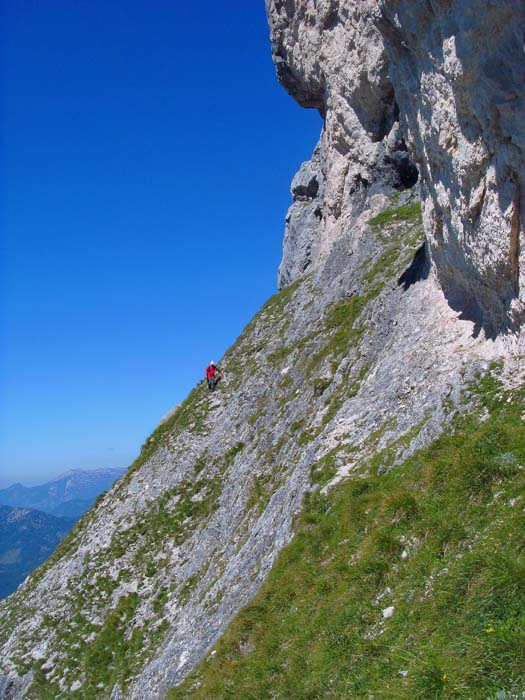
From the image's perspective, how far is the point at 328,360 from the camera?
26.4m

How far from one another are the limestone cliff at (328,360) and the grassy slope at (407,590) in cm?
180

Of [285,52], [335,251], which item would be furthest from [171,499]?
[285,52]

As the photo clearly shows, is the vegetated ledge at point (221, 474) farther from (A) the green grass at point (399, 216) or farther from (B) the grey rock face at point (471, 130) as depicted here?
(B) the grey rock face at point (471, 130)

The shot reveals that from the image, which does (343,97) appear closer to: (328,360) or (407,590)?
(328,360)

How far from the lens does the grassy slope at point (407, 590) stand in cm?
730

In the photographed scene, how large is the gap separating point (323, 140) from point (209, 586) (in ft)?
135

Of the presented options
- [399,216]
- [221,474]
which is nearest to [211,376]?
[221,474]

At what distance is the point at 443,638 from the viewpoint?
7738mm

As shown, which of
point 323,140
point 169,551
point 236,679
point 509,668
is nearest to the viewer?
point 509,668

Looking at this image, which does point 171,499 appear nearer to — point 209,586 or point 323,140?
point 209,586

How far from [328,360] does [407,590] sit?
17495 millimetres

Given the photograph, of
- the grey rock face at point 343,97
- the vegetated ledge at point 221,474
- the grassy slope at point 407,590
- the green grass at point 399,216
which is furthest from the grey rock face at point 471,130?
the grey rock face at point 343,97

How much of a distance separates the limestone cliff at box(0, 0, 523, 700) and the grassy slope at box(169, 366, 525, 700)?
5.90 feet

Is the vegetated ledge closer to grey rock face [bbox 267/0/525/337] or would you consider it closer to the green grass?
the green grass
